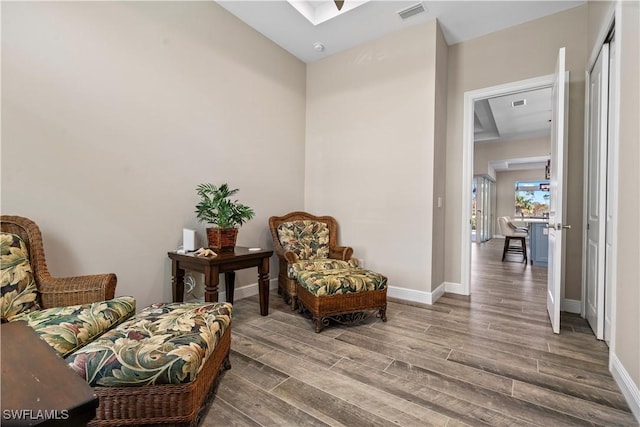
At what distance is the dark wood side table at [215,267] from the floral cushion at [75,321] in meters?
0.64

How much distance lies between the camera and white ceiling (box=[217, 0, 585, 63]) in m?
2.92

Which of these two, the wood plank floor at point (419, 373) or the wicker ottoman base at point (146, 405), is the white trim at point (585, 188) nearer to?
the wood plank floor at point (419, 373)

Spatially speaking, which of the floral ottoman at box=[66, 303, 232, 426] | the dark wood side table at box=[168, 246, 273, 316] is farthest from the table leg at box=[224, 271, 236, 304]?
the floral ottoman at box=[66, 303, 232, 426]

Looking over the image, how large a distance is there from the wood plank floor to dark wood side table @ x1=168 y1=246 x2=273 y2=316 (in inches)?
15.0

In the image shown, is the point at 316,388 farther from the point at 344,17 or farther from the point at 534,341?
the point at 344,17

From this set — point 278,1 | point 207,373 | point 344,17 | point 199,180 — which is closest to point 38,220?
point 199,180

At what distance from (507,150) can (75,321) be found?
30.9ft

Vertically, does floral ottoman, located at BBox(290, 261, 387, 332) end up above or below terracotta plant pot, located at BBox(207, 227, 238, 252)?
below

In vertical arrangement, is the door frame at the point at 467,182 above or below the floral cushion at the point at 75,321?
above

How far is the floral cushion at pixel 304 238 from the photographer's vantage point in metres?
3.27

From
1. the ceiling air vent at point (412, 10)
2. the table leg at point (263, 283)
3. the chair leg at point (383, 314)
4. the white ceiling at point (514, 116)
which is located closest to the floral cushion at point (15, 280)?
the table leg at point (263, 283)

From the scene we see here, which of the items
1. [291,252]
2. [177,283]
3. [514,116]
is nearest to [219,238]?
[177,283]

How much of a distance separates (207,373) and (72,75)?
2.13 meters

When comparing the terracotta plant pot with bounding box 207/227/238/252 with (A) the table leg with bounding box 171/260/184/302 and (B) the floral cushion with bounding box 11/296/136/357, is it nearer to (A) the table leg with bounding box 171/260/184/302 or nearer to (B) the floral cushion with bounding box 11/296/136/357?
(A) the table leg with bounding box 171/260/184/302
